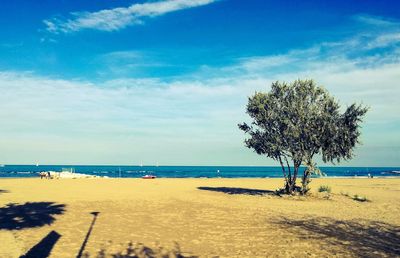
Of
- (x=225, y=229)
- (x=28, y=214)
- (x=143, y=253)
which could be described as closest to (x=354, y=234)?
(x=225, y=229)

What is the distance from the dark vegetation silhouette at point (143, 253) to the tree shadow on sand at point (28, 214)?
7.22 m

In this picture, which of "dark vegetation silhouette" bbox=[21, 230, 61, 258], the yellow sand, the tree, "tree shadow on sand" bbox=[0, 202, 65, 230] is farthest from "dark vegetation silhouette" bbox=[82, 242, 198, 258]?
the tree

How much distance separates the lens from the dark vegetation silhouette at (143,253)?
14688mm

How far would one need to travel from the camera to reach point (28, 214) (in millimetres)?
24562

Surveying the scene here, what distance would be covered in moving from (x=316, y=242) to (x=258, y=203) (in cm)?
1519

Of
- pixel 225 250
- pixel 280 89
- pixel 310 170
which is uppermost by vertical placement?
pixel 280 89

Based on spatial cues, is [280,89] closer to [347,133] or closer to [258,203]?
[347,133]

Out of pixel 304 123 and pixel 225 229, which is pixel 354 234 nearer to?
pixel 225 229

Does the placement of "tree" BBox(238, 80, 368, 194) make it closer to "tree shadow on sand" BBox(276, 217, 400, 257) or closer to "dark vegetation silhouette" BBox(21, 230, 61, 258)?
"tree shadow on sand" BBox(276, 217, 400, 257)

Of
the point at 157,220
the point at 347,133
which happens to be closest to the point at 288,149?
the point at 347,133

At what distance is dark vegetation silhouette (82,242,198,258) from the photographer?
14688 mm

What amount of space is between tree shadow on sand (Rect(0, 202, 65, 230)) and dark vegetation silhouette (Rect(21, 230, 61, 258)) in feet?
9.88

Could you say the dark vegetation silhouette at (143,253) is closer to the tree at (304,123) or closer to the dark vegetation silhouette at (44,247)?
the dark vegetation silhouette at (44,247)

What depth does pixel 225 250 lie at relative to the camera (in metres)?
15.8
